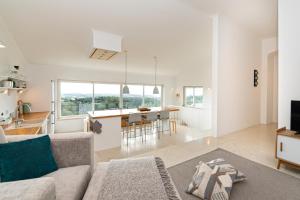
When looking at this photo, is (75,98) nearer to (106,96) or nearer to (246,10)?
(106,96)

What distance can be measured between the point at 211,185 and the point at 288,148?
4.77ft

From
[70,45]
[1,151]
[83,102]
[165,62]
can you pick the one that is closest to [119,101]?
[83,102]

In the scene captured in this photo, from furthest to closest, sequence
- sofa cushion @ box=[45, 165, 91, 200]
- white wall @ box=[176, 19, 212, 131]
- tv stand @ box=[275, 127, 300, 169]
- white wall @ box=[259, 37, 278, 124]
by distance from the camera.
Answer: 1. white wall @ box=[176, 19, 212, 131]
2. white wall @ box=[259, 37, 278, 124]
3. tv stand @ box=[275, 127, 300, 169]
4. sofa cushion @ box=[45, 165, 91, 200]

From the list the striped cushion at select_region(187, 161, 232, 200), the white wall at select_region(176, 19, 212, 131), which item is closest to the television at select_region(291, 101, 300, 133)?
the striped cushion at select_region(187, 161, 232, 200)

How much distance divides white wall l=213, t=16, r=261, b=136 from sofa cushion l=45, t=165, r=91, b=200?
132 inches

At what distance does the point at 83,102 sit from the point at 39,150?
4.81 meters

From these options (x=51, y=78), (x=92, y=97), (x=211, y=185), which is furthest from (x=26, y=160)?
(x=92, y=97)

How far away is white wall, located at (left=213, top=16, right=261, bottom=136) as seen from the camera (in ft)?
12.1

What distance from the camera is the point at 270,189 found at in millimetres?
1750

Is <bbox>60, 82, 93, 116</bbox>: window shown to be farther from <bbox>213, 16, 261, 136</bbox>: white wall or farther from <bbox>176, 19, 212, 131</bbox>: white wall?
<bbox>213, 16, 261, 136</bbox>: white wall

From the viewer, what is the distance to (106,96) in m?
6.39

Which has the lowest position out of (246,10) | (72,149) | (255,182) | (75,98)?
(255,182)

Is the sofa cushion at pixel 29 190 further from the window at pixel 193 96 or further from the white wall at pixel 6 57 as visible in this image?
the window at pixel 193 96

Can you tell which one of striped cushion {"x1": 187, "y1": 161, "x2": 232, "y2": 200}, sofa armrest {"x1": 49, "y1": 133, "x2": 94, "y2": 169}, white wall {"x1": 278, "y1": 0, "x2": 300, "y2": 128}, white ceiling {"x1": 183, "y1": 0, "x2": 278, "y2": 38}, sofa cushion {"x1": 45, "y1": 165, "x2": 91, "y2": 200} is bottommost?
striped cushion {"x1": 187, "y1": 161, "x2": 232, "y2": 200}
